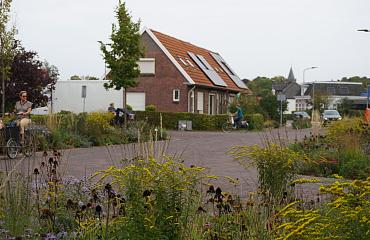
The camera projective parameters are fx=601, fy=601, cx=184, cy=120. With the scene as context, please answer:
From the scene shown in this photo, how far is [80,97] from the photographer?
44594mm

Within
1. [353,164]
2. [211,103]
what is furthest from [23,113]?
[211,103]

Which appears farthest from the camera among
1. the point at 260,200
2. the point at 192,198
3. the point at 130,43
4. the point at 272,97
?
the point at 272,97

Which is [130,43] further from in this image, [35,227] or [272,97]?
[272,97]

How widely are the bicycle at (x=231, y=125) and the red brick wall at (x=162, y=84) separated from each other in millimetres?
4633

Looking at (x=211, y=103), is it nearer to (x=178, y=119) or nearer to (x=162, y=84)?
(x=162, y=84)

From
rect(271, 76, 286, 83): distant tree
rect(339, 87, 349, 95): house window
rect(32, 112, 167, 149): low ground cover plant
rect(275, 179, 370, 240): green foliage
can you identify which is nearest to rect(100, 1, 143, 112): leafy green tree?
rect(32, 112, 167, 149): low ground cover plant

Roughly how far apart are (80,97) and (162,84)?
622 centimetres

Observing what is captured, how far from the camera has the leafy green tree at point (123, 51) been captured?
1083 inches

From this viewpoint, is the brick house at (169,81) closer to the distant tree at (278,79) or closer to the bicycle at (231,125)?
the bicycle at (231,125)

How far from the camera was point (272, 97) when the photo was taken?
53.0 m

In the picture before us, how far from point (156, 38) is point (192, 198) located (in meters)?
41.4

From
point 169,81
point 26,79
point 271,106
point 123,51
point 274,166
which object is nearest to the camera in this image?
point 274,166

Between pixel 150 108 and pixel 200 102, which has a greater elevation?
pixel 200 102

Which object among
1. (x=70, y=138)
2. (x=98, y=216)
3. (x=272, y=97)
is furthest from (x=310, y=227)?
(x=272, y=97)
